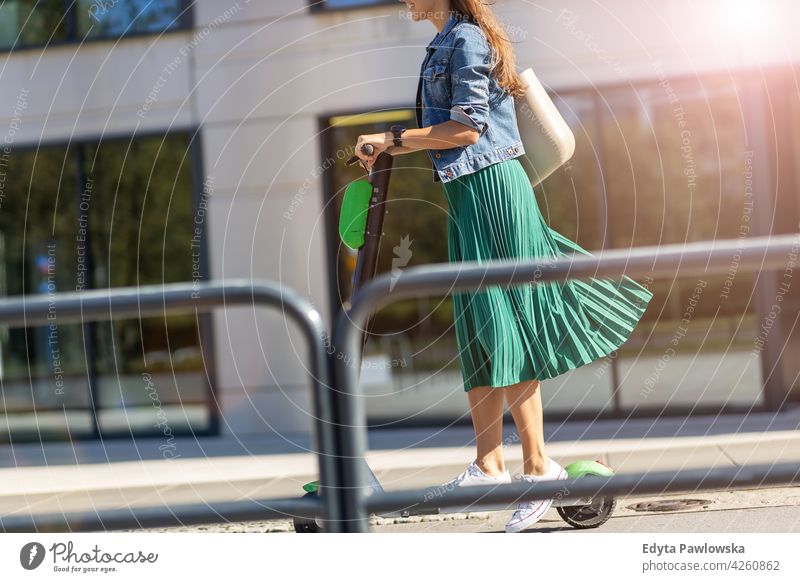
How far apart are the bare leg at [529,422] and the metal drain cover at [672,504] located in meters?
0.51

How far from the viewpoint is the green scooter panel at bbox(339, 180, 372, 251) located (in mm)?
3035

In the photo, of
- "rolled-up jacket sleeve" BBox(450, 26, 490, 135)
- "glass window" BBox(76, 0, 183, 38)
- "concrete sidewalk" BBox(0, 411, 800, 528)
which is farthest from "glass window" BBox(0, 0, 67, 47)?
"rolled-up jacket sleeve" BBox(450, 26, 490, 135)

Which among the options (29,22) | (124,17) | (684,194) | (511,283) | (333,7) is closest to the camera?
(511,283)

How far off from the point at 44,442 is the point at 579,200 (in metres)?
4.52

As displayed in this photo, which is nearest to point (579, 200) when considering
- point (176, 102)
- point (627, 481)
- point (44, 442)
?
point (176, 102)

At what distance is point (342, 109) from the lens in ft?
22.9

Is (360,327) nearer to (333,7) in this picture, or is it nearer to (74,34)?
(333,7)

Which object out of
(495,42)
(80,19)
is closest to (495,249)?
(495,42)

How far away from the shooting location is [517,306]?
3104 millimetres

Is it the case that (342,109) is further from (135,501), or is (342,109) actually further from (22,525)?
(22,525)

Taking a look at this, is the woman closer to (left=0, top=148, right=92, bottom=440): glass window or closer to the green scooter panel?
the green scooter panel

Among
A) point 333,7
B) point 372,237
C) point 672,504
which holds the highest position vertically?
point 333,7

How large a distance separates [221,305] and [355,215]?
112 centimetres

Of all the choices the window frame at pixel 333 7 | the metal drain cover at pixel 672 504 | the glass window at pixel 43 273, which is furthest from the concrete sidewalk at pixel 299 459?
the window frame at pixel 333 7
